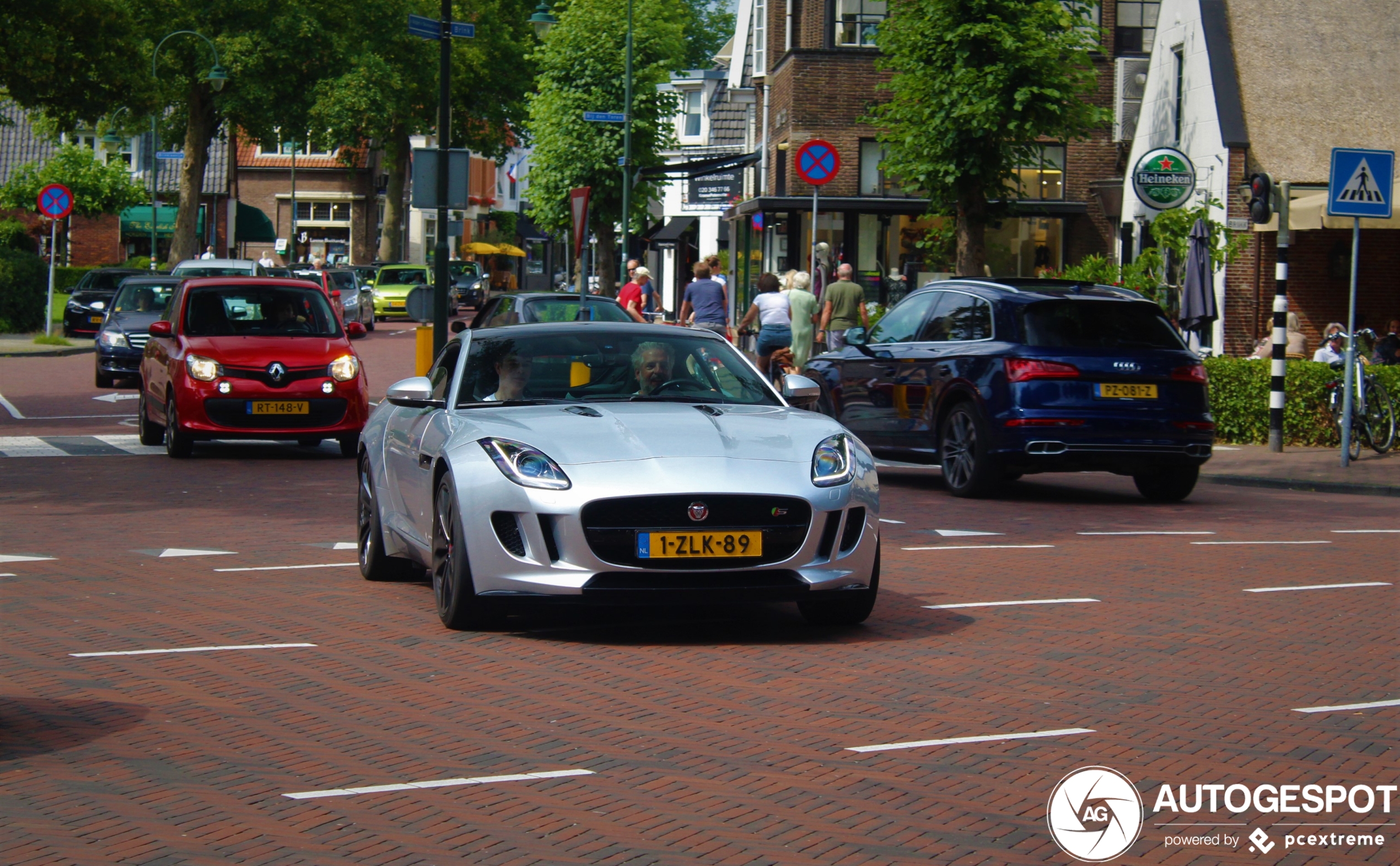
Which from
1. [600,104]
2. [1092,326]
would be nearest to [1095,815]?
[1092,326]

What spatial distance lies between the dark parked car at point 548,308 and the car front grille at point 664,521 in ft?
44.0

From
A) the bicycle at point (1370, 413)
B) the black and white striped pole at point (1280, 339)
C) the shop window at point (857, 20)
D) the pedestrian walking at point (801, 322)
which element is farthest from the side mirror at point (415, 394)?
the shop window at point (857, 20)

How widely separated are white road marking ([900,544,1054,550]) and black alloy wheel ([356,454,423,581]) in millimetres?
3210

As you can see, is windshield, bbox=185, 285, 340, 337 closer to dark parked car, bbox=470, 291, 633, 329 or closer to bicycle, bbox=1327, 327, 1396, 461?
dark parked car, bbox=470, 291, 633, 329

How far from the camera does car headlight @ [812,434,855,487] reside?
24.8ft

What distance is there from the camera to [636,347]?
340 inches

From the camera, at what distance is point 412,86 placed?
6456 centimetres

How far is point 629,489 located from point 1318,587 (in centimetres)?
444

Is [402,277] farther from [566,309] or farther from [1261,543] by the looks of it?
[1261,543]

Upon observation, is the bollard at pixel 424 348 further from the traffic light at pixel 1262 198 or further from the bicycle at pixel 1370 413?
the bicycle at pixel 1370 413

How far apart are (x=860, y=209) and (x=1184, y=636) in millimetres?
30660

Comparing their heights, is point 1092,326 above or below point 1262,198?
below

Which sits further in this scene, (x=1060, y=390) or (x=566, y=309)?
(x=566, y=309)

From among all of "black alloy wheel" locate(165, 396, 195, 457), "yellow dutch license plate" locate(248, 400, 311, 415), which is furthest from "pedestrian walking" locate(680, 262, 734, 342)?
"black alloy wheel" locate(165, 396, 195, 457)
